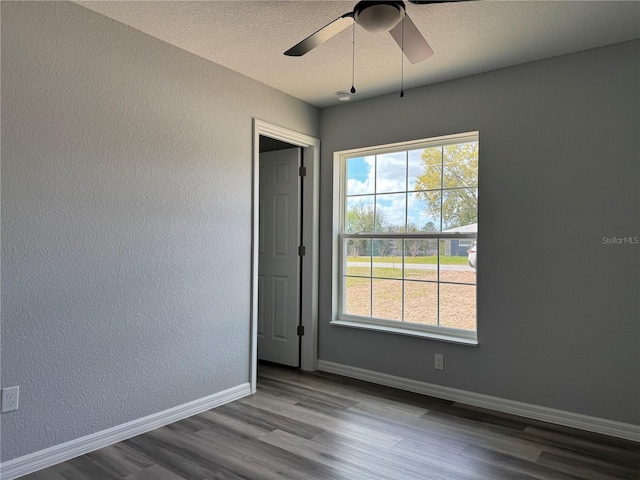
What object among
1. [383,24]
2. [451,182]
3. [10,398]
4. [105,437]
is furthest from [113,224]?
[451,182]

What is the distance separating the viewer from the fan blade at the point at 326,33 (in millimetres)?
2008

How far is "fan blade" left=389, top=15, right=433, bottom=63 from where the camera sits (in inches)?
80.6

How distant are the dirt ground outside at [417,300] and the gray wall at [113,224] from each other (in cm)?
112

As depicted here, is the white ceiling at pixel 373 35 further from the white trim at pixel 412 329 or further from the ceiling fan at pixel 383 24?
the white trim at pixel 412 329

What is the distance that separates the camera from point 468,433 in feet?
9.14

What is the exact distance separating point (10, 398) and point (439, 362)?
280cm

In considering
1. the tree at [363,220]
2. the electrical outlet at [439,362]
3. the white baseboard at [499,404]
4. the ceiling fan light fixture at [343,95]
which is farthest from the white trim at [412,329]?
the ceiling fan light fixture at [343,95]

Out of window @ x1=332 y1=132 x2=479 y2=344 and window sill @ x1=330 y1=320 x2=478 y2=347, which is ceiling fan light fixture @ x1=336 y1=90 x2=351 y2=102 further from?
window sill @ x1=330 y1=320 x2=478 y2=347

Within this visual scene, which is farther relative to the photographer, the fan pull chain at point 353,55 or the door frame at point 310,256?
the door frame at point 310,256

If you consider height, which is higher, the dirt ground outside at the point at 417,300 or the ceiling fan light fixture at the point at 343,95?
the ceiling fan light fixture at the point at 343,95

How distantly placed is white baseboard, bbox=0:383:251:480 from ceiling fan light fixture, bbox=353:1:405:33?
2.60 metres

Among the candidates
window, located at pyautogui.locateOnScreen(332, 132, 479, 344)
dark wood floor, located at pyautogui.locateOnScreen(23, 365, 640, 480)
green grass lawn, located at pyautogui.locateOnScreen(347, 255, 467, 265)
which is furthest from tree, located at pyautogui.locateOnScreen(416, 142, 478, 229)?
dark wood floor, located at pyautogui.locateOnScreen(23, 365, 640, 480)

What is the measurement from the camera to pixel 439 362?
3.47m

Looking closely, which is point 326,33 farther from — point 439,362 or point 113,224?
point 439,362
